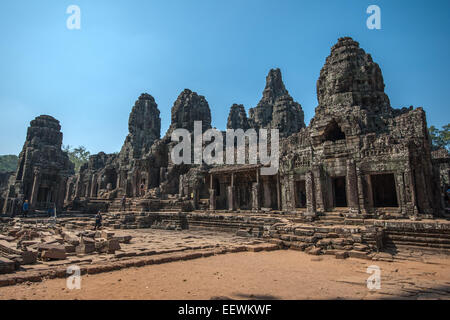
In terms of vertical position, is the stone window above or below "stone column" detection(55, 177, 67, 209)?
above

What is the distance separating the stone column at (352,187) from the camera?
1404cm

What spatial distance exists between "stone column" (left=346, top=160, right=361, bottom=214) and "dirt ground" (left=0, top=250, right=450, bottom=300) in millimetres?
6344

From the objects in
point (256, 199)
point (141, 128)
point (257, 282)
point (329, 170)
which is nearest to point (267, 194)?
point (256, 199)

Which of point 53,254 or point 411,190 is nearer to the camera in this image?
point 53,254

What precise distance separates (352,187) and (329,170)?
1872 mm

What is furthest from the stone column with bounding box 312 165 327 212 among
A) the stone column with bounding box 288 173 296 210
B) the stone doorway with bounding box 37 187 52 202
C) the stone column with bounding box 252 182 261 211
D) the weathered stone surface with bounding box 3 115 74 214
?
the stone doorway with bounding box 37 187 52 202

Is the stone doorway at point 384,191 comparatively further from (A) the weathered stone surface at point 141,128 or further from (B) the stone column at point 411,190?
(A) the weathered stone surface at point 141,128

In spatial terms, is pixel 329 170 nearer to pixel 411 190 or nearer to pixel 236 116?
pixel 411 190

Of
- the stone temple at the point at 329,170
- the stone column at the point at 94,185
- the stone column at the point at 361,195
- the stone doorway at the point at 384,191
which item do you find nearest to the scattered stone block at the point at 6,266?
the stone temple at the point at 329,170

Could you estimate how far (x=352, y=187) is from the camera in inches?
563

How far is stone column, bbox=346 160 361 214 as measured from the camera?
1404 centimetres

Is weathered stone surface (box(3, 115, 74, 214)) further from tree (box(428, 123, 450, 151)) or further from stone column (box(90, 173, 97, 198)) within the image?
tree (box(428, 123, 450, 151))

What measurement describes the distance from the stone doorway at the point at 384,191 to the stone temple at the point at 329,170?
A: 63mm
